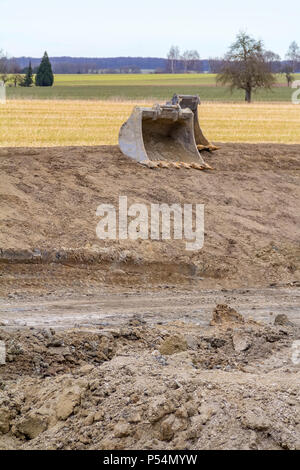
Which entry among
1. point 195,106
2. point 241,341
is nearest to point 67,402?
point 241,341

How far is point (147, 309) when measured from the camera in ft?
24.3

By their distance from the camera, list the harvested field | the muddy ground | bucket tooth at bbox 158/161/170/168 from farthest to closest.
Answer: the harvested field, bucket tooth at bbox 158/161/170/168, the muddy ground

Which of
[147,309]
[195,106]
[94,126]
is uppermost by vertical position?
[195,106]

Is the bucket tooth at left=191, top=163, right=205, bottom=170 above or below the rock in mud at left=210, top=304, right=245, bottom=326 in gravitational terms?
above

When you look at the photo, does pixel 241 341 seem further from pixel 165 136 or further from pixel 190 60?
pixel 190 60

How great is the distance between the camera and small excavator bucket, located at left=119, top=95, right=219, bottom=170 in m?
12.4

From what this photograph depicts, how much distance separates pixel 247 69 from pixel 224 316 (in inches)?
1702

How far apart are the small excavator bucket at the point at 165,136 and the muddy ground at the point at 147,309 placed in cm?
34

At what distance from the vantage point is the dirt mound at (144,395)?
3979mm

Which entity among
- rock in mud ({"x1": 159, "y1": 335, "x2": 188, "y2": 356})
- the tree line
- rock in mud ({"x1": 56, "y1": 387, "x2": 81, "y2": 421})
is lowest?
rock in mud ({"x1": 159, "y1": 335, "x2": 188, "y2": 356})

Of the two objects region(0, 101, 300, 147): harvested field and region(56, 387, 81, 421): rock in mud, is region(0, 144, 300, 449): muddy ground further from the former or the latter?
region(0, 101, 300, 147): harvested field

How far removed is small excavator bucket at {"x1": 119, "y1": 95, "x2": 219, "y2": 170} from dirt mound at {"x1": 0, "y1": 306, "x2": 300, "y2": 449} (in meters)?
6.53

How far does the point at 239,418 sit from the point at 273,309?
3.81m

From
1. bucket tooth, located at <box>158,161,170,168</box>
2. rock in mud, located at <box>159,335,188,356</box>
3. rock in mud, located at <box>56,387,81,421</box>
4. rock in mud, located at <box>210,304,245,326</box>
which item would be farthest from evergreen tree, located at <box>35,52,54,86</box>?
rock in mud, located at <box>56,387,81,421</box>
